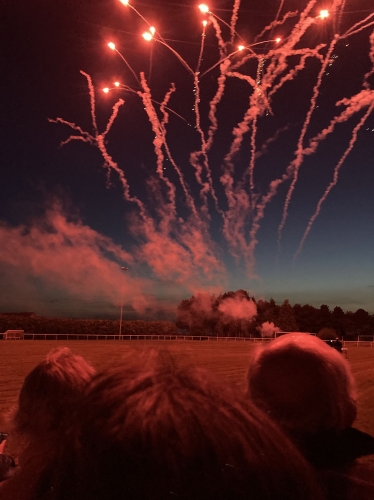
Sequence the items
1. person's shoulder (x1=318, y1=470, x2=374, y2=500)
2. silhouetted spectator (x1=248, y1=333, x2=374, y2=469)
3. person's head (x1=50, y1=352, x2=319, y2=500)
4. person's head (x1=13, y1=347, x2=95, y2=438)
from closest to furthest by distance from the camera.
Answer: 1. person's head (x1=50, y1=352, x2=319, y2=500)
2. person's shoulder (x1=318, y1=470, x2=374, y2=500)
3. silhouetted spectator (x1=248, y1=333, x2=374, y2=469)
4. person's head (x1=13, y1=347, x2=95, y2=438)

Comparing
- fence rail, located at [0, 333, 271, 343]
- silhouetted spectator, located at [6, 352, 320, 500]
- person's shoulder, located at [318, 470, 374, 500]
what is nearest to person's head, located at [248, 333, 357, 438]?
person's shoulder, located at [318, 470, 374, 500]

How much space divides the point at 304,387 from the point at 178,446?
1.42 m

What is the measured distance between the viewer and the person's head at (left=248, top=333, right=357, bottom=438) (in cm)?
189

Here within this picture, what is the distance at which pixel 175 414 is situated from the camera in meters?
0.79

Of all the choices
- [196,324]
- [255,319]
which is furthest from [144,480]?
[255,319]

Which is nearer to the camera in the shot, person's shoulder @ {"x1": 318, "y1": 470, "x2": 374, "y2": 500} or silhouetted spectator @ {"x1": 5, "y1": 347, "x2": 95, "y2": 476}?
person's shoulder @ {"x1": 318, "y1": 470, "x2": 374, "y2": 500}

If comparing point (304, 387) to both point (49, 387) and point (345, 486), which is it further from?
point (49, 387)

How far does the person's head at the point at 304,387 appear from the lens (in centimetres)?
189

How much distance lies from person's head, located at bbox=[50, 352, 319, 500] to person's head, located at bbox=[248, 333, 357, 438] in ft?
3.56

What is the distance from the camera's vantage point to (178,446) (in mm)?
749

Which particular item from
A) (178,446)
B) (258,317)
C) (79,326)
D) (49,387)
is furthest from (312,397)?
(258,317)

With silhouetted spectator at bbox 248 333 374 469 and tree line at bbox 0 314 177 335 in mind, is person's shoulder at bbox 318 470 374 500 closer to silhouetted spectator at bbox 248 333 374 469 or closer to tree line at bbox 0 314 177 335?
silhouetted spectator at bbox 248 333 374 469

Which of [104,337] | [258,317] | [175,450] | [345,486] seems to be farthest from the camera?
[258,317]

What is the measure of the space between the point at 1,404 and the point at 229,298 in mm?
98313
